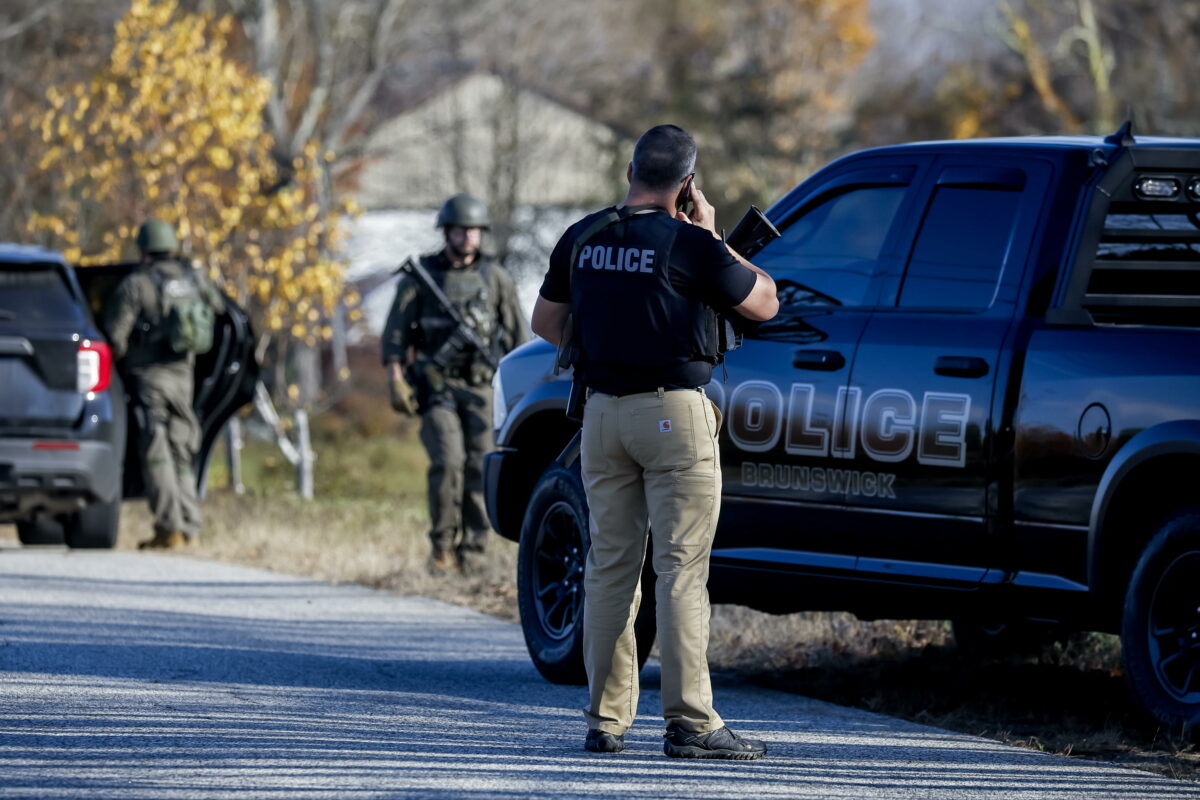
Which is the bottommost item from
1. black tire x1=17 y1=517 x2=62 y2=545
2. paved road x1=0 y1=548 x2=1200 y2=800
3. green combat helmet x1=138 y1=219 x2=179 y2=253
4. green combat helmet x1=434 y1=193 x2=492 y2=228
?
black tire x1=17 y1=517 x2=62 y2=545

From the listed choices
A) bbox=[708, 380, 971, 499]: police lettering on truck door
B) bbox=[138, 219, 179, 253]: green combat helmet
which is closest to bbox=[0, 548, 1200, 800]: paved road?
bbox=[708, 380, 971, 499]: police lettering on truck door

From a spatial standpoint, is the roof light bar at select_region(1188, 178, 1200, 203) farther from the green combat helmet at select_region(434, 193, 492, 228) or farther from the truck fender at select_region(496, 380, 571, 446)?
the green combat helmet at select_region(434, 193, 492, 228)

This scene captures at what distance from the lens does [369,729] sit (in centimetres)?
602

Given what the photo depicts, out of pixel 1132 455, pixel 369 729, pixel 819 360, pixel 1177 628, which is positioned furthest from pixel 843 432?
pixel 369 729

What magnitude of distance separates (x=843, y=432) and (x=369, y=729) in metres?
1.82

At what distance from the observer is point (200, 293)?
12945 millimetres

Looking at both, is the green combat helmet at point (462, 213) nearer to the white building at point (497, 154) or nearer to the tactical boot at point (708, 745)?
the tactical boot at point (708, 745)

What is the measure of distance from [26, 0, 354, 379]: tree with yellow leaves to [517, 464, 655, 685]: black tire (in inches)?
415

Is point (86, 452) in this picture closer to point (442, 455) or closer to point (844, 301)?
point (442, 455)

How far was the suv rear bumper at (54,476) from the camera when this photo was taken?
37.4 feet

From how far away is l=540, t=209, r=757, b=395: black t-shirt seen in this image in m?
5.48

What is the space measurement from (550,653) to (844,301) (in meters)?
1.71

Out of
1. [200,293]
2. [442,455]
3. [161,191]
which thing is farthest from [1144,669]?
[161,191]

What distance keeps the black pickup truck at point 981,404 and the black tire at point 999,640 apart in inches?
57.0
